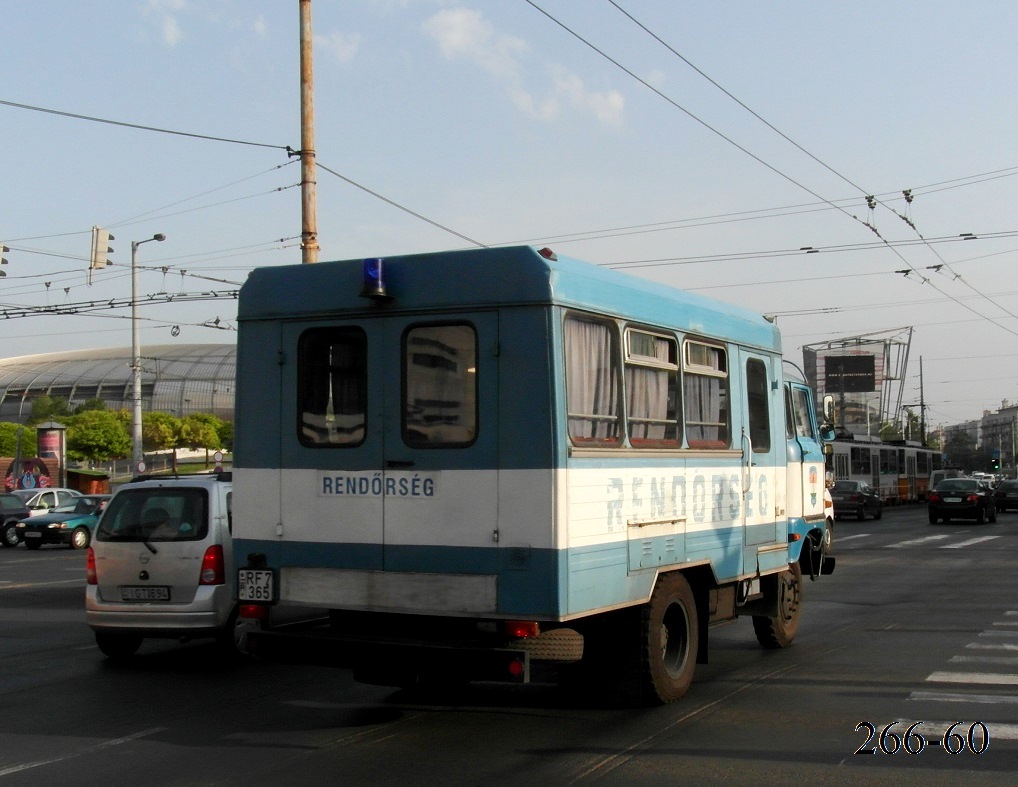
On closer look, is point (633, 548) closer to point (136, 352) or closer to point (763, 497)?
point (763, 497)

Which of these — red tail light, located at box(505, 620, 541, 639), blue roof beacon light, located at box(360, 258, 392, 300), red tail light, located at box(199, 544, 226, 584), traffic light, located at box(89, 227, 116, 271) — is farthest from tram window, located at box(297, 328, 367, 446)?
traffic light, located at box(89, 227, 116, 271)

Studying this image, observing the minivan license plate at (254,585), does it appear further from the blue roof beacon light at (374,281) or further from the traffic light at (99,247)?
the traffic light at (99,247)

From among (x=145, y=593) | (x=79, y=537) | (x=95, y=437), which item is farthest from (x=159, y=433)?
(x=145, y=593)

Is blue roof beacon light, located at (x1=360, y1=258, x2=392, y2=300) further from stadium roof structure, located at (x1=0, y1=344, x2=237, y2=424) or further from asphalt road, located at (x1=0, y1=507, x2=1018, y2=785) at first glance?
stadium roof structure, located at (x1=0, y1=344, x2=237, y2=424)

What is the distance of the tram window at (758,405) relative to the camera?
10.3 m

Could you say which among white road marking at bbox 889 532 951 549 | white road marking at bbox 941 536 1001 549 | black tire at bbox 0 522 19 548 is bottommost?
white road marking at bbox 941 536 1001 549

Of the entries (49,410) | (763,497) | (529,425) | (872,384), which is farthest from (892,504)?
(49,410)

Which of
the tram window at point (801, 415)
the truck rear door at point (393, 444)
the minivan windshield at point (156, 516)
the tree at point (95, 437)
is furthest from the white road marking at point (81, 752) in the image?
the tree at point (95, 437)

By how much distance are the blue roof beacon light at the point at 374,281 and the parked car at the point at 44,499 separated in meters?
31.9

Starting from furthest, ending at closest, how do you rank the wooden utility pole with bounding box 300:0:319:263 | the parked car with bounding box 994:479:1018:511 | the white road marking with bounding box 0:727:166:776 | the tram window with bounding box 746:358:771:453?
the parked car with bounding box 994:479:1018:511 → the wooden utility pole with bounding box 300:0:319:263 → the tram window with bounding box 746:358:771:453 → the white road marking with bounding box 0:727:166:776

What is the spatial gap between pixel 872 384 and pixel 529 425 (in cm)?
8771

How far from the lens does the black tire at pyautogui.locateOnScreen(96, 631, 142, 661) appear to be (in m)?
11.3

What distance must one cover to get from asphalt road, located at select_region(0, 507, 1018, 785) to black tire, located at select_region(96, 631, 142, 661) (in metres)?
Answer: 0.12

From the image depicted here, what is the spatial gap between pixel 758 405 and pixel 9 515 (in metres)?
31.2
